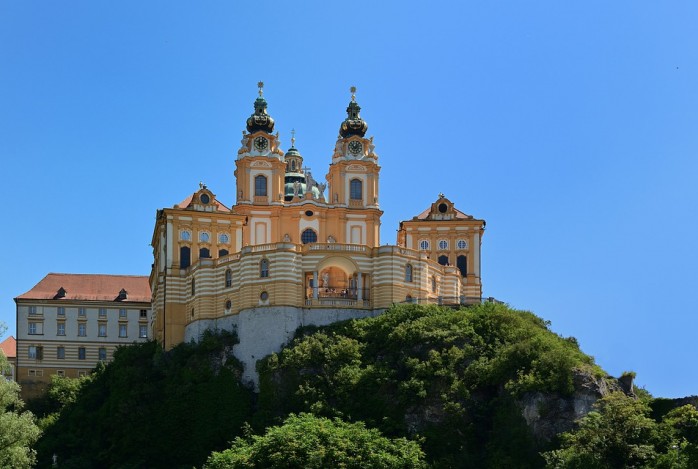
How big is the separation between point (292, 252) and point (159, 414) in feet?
45.6

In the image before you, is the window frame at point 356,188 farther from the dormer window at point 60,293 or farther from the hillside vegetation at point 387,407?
the dormer window at point 60,293

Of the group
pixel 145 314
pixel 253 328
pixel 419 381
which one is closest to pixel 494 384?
pixel 419 381

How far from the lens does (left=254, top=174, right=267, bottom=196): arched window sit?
104188 millimetres

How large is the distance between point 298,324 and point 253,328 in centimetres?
300

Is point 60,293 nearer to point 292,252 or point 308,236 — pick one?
point 308,236

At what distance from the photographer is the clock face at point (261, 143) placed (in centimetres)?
10488

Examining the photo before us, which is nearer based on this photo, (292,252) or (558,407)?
(558,407)

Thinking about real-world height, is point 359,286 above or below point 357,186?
below

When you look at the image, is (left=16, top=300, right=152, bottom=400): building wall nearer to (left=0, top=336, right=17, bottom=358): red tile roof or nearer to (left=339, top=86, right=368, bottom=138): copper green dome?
(left=0, top=336, right=17, bottom=358): red tile roof

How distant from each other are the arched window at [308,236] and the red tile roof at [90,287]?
15.1m

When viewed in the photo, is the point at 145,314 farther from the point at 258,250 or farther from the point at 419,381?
the point at 419,381

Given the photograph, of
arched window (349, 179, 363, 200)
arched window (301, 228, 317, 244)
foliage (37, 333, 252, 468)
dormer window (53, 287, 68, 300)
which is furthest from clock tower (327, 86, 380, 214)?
dormer window (53, 287, 68, 300)

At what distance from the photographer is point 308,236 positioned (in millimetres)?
103750

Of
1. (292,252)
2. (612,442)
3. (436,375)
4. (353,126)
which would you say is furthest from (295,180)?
(612,442)
